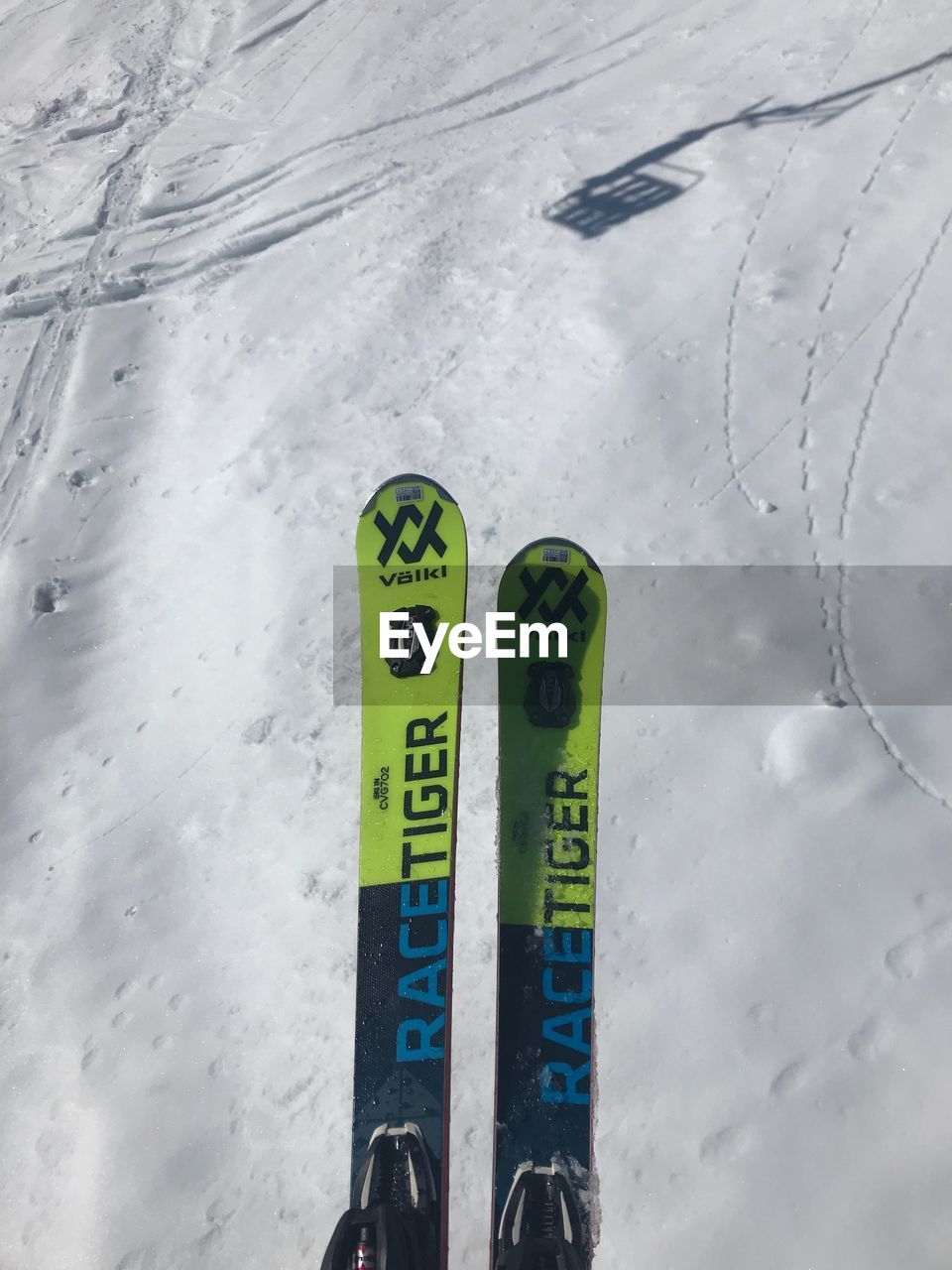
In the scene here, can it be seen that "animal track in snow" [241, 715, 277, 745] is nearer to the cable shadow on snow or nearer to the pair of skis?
the pair of skis

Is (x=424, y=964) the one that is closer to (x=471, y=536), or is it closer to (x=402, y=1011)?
(x=402, y=1011)

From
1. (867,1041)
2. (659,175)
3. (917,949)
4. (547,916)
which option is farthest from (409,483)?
(659,175)

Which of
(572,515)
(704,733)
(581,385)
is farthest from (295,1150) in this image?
(581,385)

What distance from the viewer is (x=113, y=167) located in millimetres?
9141

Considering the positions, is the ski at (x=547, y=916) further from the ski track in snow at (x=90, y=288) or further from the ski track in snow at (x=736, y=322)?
the ski track in snow at (x=90, y=288)

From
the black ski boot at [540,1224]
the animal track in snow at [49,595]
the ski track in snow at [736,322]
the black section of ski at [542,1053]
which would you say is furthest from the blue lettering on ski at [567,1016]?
the animal track in snow at [49,595]

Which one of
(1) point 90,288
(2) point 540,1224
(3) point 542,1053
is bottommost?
(2) point 540,1224

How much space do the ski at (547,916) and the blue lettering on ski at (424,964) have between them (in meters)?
0.27

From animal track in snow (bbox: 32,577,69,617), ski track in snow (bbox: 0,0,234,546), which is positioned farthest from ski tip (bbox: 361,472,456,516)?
ski track in snow (bbox: 0,0,234,546)

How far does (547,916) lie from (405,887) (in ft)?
2.26

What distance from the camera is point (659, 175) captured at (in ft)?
25.7

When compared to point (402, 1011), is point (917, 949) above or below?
above

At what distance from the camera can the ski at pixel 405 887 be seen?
3.77 metres

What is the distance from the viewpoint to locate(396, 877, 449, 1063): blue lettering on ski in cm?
409
